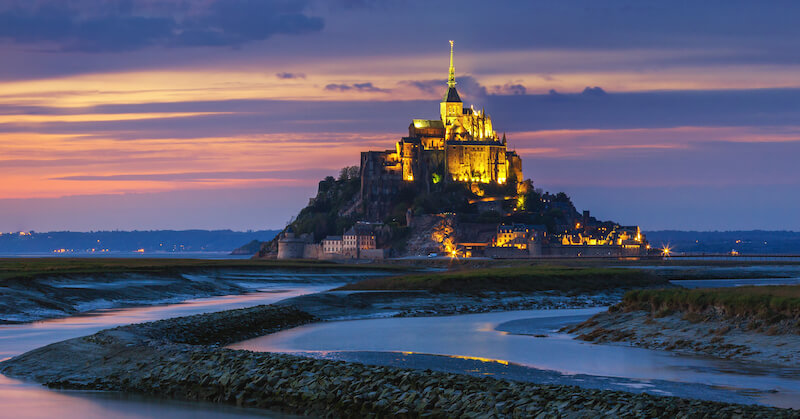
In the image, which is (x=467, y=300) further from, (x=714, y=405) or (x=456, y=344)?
(x=714, y=405)

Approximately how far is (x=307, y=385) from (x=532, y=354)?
11068 mm

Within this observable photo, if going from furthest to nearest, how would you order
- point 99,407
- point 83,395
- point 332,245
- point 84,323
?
point 332,245
point 84,323
point 83,395
point 99,407

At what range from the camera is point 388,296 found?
182ft

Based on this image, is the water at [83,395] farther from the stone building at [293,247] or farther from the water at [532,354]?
→ the stone building at [293,247]

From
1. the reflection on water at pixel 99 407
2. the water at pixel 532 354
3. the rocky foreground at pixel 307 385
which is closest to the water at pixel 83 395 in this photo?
the reflection on water at pixel 99 407

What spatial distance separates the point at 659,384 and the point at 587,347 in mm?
8883

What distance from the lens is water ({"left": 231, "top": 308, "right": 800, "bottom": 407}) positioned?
75.4ft

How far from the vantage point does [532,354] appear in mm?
30375

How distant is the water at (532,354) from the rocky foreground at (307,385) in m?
4.38

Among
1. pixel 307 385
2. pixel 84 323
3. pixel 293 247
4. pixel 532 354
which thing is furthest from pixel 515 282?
pixel 293 247

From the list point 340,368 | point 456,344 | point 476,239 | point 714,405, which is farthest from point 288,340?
point 476,239

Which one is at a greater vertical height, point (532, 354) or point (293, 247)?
point (293, 247)

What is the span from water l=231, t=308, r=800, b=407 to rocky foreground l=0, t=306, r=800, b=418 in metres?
4.38

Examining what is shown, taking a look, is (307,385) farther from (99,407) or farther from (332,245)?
(332,245)
